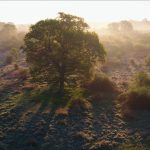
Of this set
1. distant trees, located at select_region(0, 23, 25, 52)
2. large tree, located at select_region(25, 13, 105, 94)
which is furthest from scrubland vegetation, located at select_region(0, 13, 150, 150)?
distant trees, located at select_region(0, 23, 25, 52)

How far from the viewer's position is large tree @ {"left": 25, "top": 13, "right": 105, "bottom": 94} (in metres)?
52.1

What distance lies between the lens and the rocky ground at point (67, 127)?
39.9m

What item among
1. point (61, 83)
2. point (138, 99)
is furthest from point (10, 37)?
point (138, 99)

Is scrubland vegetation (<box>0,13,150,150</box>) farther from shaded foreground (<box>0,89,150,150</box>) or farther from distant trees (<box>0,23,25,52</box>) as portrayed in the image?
distant trees (<box>0,23,25,52</box>)

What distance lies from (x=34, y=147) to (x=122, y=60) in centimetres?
5633

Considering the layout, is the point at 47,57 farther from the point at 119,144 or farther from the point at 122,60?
the point at 122,60

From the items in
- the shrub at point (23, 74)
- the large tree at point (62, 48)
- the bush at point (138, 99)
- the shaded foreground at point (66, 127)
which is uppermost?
the large tree at point (62, 48)

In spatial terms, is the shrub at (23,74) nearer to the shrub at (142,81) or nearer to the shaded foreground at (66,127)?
the shaded foreground at (66,127)

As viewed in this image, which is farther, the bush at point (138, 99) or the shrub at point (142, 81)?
the shrub at point (142, 81)

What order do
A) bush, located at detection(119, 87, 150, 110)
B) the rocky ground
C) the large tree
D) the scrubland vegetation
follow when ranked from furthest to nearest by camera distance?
the large tree → bush, located at detection(119, 87, 150, 110) → the scrubland vegetation → the rocky ground

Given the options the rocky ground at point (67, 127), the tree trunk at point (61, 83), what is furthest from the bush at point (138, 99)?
the tree trunk at point (61, 83)

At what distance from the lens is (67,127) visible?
144 feet

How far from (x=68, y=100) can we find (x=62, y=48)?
25.2ft

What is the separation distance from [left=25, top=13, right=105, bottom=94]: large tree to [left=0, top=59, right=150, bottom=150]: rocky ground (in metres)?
5.39
